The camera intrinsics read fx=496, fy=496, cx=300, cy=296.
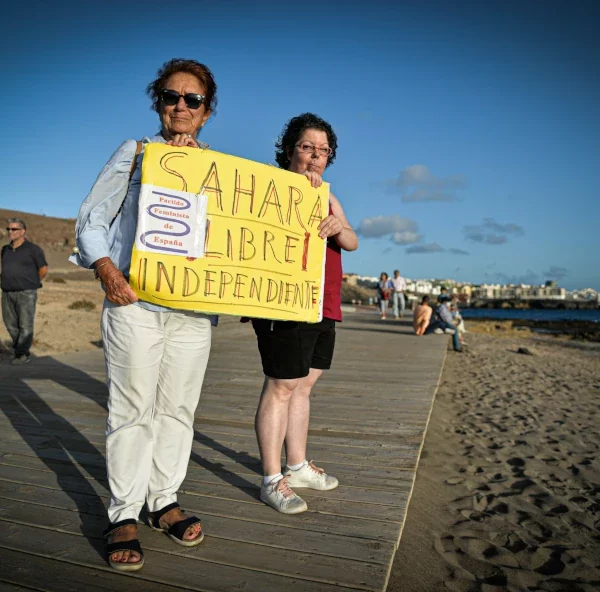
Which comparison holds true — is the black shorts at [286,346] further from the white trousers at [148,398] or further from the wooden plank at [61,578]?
the wooden plank at [61,578]

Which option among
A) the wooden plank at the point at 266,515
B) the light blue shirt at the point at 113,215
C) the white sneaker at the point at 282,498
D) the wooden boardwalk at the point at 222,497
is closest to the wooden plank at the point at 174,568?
the wooden boardwalk at the point at 222,497

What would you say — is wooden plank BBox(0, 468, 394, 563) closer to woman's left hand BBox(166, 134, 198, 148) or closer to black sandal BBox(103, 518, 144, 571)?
black sandal BBox(103, 518, 144, 571)

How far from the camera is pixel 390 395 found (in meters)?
5.75

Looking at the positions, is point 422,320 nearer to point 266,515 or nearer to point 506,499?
point 506,499

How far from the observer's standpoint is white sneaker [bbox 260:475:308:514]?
103 inches

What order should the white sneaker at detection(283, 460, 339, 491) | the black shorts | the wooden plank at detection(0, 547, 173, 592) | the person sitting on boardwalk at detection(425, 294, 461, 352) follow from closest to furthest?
the wooden plank at detection(0, 547, 173, 592)
the black shorts
the white sneaker at detection(283, 460, 339, 491)
the person sitting on boardwalk at detection(425, 294, 461, 352)

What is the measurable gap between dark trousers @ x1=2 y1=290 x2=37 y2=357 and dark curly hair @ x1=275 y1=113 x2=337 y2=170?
18.9 ft

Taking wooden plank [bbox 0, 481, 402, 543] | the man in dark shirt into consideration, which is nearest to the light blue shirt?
wooden plank [bbox 0, 481, 402, 543]

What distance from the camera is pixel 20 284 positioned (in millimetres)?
7051

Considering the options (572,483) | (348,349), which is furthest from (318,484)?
(348,349)

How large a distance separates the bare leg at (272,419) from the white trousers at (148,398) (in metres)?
0.43

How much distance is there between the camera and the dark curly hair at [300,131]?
2.73 meters

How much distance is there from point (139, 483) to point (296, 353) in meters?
0.96

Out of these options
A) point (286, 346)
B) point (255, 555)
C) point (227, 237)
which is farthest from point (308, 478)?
point (227, 237)
